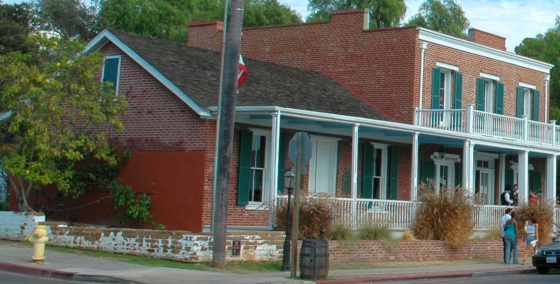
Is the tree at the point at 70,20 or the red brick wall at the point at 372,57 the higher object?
the tree at the point at 70,20

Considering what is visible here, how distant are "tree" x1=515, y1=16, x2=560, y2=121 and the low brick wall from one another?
28811mm

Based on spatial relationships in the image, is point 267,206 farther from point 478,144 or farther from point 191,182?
point 478,144

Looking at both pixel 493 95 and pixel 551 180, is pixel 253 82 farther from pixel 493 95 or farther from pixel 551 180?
pixel 551 180

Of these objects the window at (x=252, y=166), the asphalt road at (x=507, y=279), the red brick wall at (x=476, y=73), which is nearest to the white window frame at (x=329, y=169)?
the window at (x=252, y=166)

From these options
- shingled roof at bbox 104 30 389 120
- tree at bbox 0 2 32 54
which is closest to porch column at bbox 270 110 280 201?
shingled roof at bbox 104 30 389 120

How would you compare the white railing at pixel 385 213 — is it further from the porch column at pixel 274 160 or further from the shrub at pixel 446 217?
the shrub at pixel 446 217

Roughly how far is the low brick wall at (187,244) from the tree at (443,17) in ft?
112

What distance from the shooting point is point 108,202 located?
23422mm

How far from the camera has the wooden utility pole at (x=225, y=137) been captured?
17.6 metres

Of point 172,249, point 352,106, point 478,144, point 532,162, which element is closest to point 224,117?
point 172,249

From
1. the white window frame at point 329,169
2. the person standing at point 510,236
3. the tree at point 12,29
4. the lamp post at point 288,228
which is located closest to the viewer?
the lamp post at point 288,228

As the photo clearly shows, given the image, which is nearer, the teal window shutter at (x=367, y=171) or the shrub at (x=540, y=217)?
the shrub at (x=540, y=217)

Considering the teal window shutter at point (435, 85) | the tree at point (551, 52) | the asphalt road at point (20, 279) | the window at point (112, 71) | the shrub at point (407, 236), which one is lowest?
the asphalt road at point (20, 279)

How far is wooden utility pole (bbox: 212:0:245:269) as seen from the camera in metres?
17.6
